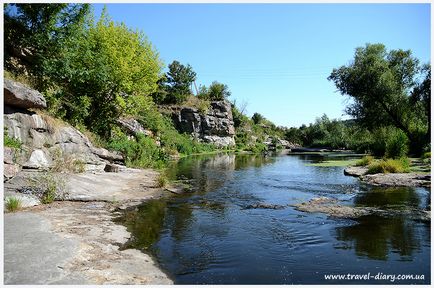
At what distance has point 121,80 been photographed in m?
24.6

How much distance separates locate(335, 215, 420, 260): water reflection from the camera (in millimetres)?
7465

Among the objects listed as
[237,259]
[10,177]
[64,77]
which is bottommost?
[237,259]

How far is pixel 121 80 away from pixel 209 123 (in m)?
31.7

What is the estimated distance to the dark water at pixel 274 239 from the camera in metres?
6.52

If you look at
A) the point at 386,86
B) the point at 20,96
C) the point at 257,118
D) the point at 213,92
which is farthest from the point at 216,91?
the point at 20,96

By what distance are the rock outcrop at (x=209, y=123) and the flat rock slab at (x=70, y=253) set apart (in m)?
44.1

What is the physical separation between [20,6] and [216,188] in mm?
13980

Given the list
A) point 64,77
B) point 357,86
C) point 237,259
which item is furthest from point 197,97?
point 237,259

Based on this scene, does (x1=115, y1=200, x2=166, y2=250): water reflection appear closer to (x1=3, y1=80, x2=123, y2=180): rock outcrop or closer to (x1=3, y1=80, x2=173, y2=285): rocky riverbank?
(x1=3, y1=80, x2=173, y2=285): rocky riverbank

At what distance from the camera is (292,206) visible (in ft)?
40.3

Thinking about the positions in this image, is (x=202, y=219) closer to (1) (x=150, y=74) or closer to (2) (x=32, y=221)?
(2) (x=32, y=221)

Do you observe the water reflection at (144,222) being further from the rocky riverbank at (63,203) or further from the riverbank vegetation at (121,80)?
the riverbank vegetation at (121,80)

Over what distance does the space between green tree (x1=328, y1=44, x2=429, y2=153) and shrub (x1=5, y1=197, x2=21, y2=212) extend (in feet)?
106

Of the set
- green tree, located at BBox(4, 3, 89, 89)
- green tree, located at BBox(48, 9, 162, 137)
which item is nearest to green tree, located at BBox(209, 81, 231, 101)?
green tree, located at BBox(48, 9, 162, 137)
